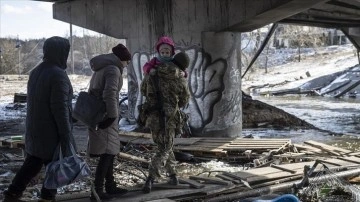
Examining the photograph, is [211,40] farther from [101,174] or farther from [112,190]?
[101,174]

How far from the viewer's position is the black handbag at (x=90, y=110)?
5.60m

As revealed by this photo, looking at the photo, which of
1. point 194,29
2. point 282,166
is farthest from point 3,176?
point 194,29

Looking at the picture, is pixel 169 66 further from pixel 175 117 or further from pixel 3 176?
pixel 3 176

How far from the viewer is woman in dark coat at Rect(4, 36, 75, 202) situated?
525 cm

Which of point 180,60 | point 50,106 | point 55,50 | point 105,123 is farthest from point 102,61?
point 180,60

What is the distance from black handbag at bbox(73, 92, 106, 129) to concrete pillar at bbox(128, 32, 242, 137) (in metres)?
7.63

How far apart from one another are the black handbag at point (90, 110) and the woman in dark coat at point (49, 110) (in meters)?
0.24

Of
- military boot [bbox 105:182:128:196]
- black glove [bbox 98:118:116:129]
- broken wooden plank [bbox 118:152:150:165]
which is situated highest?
black glove [bbox 98:118:116:129]

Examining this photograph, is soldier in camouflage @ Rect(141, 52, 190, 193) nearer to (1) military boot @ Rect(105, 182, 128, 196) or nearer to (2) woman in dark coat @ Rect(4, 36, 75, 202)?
(1) military boot @ Rect(105, 182, 128, 196)

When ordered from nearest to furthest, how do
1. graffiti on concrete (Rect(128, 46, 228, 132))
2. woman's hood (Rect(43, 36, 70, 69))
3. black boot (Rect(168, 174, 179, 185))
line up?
1. woman's hood (Rect(43, 36, 70, 69))
2. black boot (Rect(168, 174, 179, 185))
3. graffiti on concrete (Rect(128, 46, 228, 132))

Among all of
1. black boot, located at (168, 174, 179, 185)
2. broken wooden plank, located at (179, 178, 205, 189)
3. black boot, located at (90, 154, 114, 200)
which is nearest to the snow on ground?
broken wooden plank, located at (179, 178, 205, 189)

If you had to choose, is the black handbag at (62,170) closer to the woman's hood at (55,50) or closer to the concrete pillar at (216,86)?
the woman's hood at (55,50)

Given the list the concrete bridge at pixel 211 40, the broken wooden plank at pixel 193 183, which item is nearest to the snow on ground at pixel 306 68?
the concrete bridge at pixel 211 40

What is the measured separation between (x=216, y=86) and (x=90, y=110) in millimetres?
7760
